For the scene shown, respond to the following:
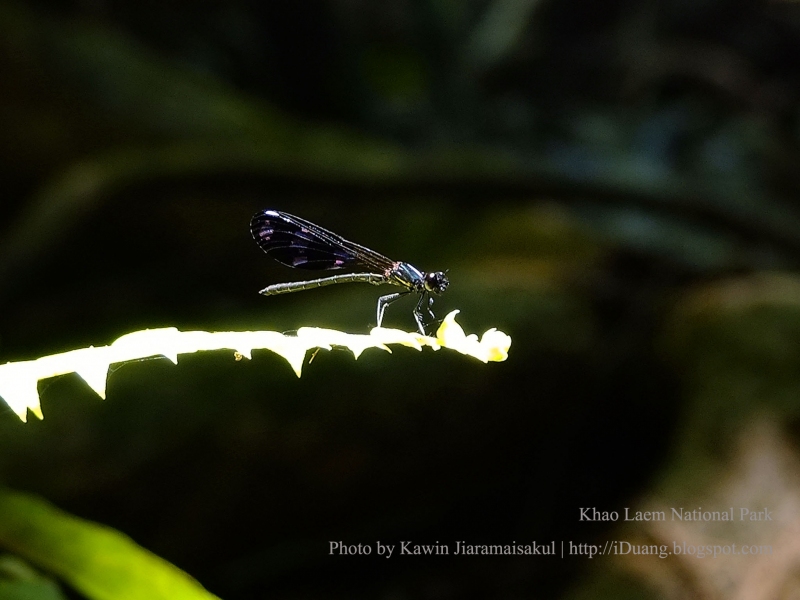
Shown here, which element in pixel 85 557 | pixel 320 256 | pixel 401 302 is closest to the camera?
pixel 85 557

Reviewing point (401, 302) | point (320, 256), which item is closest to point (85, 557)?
point (320, 256)

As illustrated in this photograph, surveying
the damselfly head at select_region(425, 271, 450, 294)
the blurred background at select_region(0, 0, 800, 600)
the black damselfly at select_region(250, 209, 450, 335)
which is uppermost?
the blurred background at select_region(0, 0, 800, 600)

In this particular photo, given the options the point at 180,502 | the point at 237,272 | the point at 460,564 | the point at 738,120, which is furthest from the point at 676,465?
the point at 738,120

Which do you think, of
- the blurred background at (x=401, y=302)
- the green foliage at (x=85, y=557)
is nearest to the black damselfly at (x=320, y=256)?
the blurred background at (x=401, y=302)

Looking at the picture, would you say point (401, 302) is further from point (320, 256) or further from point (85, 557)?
point (85, 557)

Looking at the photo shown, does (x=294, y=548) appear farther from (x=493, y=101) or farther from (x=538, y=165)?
(x=493, y=101)

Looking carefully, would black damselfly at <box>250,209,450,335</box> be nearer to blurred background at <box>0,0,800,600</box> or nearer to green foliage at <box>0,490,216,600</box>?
blurred background at <box>0,0,800,600</box>

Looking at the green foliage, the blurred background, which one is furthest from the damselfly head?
the green foliage

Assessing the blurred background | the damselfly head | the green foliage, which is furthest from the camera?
the blurred background
